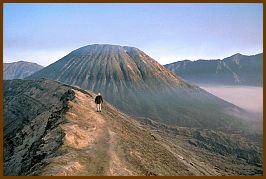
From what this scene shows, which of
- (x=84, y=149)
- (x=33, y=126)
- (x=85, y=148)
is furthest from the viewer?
(x=33, y=126)

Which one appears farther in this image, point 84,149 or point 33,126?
point 33,126

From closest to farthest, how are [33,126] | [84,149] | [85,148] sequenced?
[84,149], [85,148], [33,126]

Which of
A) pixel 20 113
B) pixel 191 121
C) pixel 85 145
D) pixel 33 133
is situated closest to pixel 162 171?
pixel 85 145

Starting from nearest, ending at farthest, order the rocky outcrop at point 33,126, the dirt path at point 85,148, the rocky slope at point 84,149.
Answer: the dirt path at point 85,148 < the rocky slope at point 84,149 < the rocky outcrop at point 33,126

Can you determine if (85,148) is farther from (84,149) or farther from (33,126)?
(33,126)

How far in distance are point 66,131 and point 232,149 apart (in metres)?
84.9

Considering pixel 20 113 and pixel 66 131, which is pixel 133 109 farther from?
pixel 66 131

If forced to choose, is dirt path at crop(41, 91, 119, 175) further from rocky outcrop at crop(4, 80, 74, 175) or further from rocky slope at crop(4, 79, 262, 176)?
rocky outcrop at crop(4, 80, 74, 175)

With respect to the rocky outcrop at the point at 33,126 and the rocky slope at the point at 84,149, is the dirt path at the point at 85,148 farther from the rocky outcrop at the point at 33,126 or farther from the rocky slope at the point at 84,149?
the rocky outcrop at the point at 33,126

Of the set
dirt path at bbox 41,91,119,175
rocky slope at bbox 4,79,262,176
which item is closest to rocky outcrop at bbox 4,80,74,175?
rocky slope at bbox 4,79,262,176

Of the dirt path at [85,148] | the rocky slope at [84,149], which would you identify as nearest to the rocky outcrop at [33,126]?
the rocky slope at [84,149]

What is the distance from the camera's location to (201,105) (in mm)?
195625

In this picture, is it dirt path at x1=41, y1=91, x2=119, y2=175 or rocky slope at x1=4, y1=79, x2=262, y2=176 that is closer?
dirt path at x1=41, y1=91, x2=119, y2=175

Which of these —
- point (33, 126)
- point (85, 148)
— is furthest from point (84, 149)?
point (33, 126)
